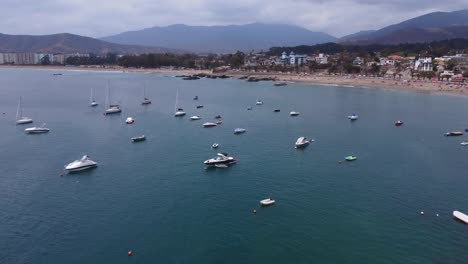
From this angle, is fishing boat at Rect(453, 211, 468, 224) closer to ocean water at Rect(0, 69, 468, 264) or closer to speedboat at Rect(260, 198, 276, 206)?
ocean water at Rect(0, 69, 468, 264)

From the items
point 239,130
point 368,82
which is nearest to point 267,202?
point 239,130

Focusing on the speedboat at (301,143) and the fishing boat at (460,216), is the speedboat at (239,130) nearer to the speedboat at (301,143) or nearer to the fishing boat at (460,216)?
the speedboat at (301,143)

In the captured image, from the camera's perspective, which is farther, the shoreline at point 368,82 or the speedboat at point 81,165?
the shoreline at point 368,82

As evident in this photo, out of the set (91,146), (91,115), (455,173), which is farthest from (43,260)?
(91,115)

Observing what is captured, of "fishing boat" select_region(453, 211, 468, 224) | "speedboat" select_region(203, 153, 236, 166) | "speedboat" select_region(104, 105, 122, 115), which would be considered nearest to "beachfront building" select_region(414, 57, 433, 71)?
"speedboat" select_region(104, 105, 122, 115)

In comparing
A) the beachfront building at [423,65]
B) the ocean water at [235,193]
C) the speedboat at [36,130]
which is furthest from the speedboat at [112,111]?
the beachfront building at [423,65]

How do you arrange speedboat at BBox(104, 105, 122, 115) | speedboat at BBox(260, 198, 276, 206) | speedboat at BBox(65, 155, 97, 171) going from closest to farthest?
speedboat at BBox(260, 198, 276, 206)
speedboat at BBox(65, 155, 97, 171)
speedboat at BBox(104, 105, 122, 115)

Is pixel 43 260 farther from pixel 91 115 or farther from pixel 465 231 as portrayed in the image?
pixel 91 115

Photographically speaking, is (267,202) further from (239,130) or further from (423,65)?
(423,65)
